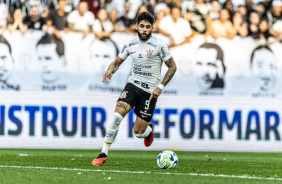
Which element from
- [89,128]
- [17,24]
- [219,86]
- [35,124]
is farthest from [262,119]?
[17,24]

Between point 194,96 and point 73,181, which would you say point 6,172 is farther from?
point 194,96

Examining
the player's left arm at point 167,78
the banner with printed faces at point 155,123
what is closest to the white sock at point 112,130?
the player's left arm at point 167,78

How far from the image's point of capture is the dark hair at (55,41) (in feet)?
48.6

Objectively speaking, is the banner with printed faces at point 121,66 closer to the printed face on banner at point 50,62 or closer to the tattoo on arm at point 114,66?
the printed face on banner at point 50,62

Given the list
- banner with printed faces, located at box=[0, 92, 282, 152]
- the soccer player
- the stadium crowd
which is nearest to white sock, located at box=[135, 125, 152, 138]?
the soccer player

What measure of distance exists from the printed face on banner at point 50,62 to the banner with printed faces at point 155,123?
51cm

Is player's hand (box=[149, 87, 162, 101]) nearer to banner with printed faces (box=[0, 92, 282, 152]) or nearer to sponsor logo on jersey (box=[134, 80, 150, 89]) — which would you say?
sponsor logo on jersey (box=[134, 80, 150, 89])

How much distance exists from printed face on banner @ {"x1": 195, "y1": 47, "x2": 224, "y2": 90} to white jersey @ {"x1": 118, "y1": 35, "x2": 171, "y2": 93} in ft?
20.8

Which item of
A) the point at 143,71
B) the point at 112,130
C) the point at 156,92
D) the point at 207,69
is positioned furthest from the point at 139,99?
the point at 207,69

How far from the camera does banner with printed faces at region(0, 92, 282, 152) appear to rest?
1445cm

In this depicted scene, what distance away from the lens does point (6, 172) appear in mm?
7188

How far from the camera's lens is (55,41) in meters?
14.9

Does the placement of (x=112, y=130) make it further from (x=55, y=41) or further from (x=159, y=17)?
(x=159, y=17)

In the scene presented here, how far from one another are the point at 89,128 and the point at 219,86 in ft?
12.0
